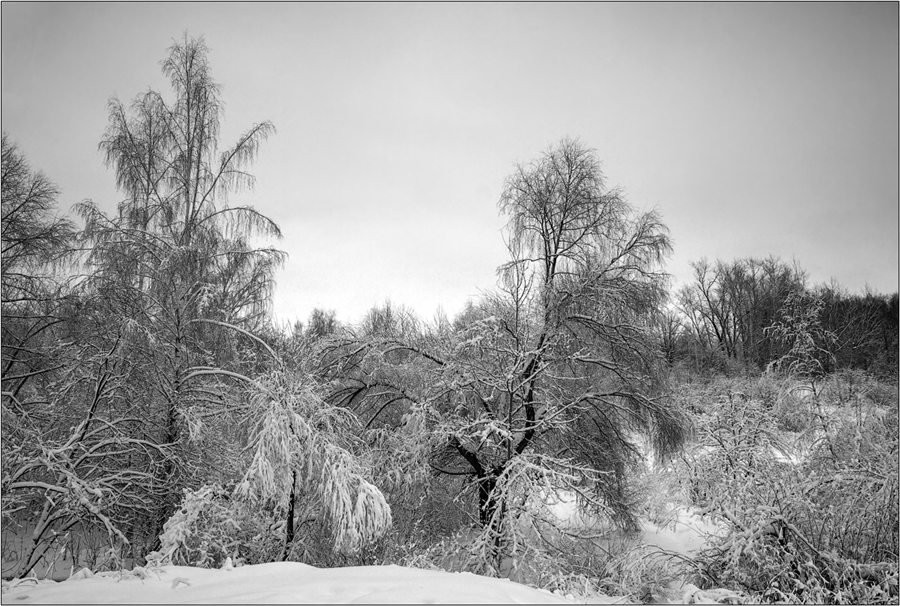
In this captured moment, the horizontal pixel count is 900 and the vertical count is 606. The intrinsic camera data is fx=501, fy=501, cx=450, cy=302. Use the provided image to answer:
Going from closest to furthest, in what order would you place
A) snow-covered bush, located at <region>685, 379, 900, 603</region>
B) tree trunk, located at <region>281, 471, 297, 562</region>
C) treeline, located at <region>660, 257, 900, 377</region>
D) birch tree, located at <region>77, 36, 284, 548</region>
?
snow-covered bush, located at <region>685, 379, 900, 603</region>, tree trunk, located at <region>281, 471, 297, 562</region>, birch tree, located at <region>77, 36, 284, 548</region>, treeline, located at <region>660, 257, 900, 377</region>

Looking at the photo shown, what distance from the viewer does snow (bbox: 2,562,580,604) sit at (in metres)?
3.38

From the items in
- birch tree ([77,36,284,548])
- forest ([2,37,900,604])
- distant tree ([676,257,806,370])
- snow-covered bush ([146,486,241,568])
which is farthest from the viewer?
distant tree ([676,257,806,370])

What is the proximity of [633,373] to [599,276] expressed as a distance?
5.98ft

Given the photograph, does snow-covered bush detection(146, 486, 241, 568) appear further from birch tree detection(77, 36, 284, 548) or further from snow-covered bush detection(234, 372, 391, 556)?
birch tree detection(77, 36, 284, 548)

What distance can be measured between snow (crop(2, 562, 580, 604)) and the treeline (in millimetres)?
13614

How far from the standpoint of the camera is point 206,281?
790cm

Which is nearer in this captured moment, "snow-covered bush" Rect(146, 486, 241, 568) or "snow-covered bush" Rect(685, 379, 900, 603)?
"snow-covered bush" Rect(146, 486, 241, 568)

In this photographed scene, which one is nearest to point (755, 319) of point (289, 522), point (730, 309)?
point (730, 309)

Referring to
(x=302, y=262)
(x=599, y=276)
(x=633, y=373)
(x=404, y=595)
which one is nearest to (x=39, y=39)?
(x=302, y=262)

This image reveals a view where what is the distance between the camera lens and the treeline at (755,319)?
17.7 m

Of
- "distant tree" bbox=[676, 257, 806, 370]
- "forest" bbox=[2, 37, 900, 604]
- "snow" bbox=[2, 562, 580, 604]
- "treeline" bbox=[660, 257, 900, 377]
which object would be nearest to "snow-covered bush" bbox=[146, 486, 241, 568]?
"forest" bbox=[2, 37, 900, 604]

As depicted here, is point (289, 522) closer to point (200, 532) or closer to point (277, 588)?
point (200, 532)

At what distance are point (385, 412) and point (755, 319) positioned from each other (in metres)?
23.8

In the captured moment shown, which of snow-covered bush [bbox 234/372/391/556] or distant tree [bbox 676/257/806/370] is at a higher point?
distant tree [bbox 676/257/806/370]
